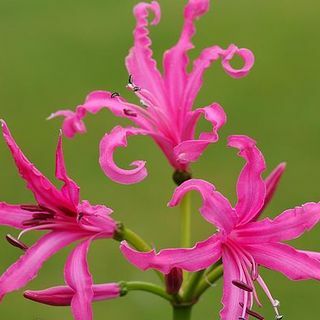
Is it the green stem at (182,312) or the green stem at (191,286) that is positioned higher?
the green stem at (191,286)

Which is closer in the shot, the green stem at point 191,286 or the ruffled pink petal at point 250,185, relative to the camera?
the ruffled pink petal at point 250,185

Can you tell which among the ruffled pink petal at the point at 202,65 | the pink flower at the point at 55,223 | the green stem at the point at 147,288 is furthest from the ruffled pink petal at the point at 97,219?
the ruffled pink petal at the point at 202,65

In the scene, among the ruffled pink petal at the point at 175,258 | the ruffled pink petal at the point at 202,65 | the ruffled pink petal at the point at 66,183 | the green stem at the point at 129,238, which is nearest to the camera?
the ruffled pink petal at the point at 175,258

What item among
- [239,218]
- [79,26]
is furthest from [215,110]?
[79,26]

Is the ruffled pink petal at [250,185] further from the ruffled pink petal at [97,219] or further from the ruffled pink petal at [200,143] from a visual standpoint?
the ruffled pink petal at [97,219]

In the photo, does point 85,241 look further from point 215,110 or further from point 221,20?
point 221,20

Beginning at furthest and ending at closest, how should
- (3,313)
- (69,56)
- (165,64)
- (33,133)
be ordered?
(69,56)
(33,133)
(3,313)
(165,64)
